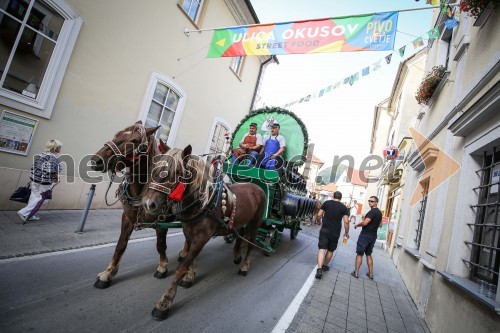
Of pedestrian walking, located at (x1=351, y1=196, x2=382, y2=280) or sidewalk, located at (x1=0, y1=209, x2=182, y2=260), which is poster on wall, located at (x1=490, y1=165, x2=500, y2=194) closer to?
pedestrian walking, located at (x1=351, y1=196, x2=382, y2=280)

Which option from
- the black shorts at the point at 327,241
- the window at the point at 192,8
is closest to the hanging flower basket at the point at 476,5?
the black shorts at the point at 327,241

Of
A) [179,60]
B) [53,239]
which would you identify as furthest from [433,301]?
[179,60]

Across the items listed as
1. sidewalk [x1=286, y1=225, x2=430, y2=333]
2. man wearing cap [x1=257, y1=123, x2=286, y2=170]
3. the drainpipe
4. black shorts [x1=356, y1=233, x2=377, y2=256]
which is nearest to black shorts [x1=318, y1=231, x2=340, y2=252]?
sidewalk [x1=286, y1=225, x2=430, y2=333]

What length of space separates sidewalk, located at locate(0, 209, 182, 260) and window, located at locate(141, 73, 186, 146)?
2876mm

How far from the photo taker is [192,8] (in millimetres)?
8539

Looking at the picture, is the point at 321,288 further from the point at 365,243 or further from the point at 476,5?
the point at 476,5

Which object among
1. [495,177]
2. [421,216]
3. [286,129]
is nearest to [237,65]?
[286,129]

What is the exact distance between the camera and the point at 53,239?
4117mm

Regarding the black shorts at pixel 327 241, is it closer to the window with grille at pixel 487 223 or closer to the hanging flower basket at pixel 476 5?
the window with grille at pixel 487 223

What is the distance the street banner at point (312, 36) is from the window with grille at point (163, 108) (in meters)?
2.26

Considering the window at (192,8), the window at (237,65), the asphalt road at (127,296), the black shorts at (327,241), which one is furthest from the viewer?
the window at (237,65)

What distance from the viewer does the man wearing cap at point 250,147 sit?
19.6 ft

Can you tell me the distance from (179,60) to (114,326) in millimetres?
7918

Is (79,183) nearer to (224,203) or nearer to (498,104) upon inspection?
(224,203)
